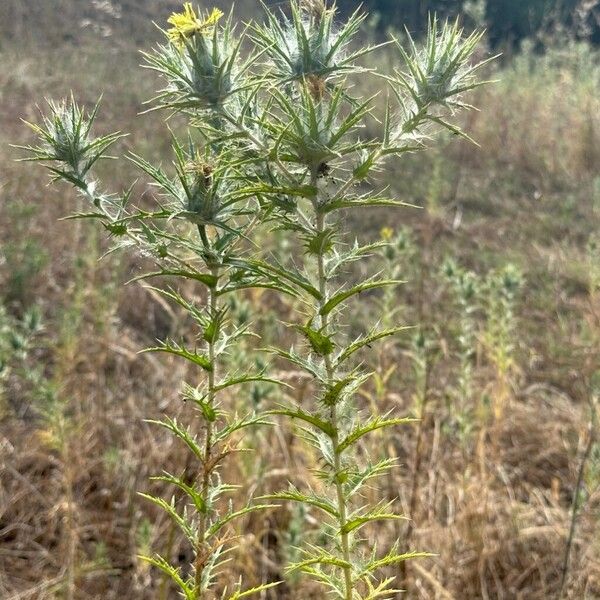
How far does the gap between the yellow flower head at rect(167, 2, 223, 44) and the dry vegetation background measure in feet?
3.76

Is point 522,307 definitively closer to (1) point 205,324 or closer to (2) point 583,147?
(2) point 583,147

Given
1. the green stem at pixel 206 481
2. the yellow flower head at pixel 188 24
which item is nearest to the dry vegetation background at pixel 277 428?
the green stem at pixel 206 481

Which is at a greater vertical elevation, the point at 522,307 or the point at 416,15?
the point at 416,15

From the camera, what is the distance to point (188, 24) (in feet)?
2.09

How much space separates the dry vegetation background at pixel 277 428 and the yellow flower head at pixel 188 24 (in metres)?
1.15

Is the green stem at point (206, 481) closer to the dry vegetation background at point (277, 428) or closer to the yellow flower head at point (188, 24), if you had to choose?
the yellow flower head at point (188, 24)

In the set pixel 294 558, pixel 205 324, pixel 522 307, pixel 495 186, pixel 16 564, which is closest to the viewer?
pixel 205 324

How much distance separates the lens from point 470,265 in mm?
5195

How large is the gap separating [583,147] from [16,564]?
22.4 feet

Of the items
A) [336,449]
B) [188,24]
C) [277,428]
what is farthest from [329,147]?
[277,428]

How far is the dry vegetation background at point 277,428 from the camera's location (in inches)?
86.1

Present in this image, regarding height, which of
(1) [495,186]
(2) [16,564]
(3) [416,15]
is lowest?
(2) [16,564]

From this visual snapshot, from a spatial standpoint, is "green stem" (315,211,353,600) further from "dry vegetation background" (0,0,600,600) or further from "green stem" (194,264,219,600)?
"dry vegetation background" (0,0,600,600)

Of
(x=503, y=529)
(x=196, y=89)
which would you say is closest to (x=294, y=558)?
(x=503, y=529)
